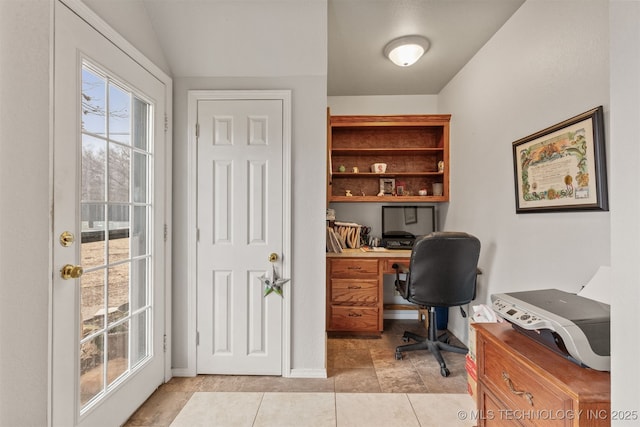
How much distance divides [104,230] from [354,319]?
7.01ft

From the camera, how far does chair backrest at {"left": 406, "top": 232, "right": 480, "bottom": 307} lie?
7.07 feet

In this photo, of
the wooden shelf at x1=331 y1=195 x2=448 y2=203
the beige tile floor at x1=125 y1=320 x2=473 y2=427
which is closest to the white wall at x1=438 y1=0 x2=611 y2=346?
the wooden shelf at x1=331 y1=195 x2=448 y2=203

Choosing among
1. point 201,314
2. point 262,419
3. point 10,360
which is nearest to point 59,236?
point 10,360

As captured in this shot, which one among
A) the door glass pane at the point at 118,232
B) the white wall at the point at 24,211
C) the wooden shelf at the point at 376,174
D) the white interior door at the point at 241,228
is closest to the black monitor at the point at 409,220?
the wooden shelf at the point at 376,174

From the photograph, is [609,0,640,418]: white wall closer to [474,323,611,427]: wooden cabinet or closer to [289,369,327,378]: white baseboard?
[474,323,611,427]: wooden cabinet

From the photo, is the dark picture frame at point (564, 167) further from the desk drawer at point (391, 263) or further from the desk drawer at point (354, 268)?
the desk drawer at point (354, 268)

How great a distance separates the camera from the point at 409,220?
10.7 ft

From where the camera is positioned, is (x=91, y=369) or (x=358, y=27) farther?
(x=358, y=27)

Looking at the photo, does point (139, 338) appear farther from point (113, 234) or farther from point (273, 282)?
point (273, 282)

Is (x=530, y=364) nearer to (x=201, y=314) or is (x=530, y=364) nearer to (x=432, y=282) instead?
(x=432, y=282)

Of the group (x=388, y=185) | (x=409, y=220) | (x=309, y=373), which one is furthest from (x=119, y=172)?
(x=409, y=220)

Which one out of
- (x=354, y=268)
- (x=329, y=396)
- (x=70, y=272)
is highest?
(x=70, y=272)

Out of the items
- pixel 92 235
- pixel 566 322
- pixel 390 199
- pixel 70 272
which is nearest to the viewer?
pixel 566 322

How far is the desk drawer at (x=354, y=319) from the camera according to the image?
274 cm
